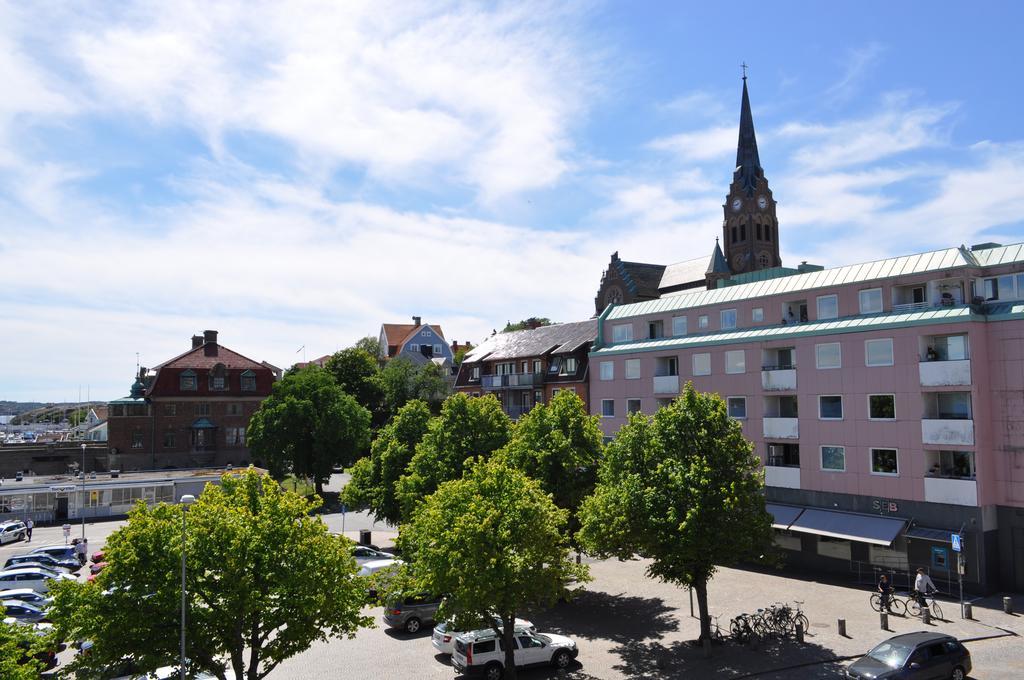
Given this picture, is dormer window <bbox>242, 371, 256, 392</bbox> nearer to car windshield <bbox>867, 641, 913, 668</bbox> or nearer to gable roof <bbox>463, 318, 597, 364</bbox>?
gable roof <bbox>463, 318, 597, 364</bbox>

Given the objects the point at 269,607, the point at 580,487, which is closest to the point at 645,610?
the point at 580,487

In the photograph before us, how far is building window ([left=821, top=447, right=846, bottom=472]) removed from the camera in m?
34.6

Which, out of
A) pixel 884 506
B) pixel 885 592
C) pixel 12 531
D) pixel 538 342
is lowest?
pixel 12 531

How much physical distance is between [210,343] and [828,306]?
66.5 m

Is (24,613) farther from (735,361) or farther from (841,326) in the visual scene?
(841,326)

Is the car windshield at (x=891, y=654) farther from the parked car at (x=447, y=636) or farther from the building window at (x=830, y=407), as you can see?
the building window at (x=830, y=407)

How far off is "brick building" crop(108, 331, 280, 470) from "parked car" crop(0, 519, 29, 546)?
22.1 m

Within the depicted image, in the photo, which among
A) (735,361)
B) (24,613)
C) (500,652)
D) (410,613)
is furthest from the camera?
(735,361)

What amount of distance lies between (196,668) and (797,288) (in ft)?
108

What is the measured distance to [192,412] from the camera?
7525 cm

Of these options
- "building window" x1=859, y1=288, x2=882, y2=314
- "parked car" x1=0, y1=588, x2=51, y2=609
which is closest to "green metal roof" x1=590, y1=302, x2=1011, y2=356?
"building window" x1=859, y1=288, x2=882, y2=314

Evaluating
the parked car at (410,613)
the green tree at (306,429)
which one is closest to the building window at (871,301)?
the parked car at (410,613)

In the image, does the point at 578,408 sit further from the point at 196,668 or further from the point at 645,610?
the point at 196,668

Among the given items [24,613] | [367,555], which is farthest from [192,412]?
[24,613]
